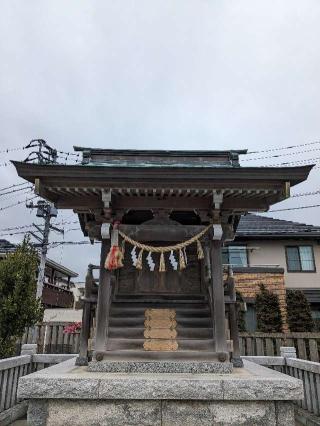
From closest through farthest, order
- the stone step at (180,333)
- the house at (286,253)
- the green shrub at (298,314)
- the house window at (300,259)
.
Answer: the stone step at (180,333) < the green shrub at (298,314) < the house at (286,253) < the house window at (300,259)

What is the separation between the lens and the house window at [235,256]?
65.0 feet

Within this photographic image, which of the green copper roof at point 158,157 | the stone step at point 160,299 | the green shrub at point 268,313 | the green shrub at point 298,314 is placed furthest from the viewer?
the green shrub at point 298,314

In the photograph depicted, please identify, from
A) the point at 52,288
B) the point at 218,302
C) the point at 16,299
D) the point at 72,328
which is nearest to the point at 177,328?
the point at 218,302

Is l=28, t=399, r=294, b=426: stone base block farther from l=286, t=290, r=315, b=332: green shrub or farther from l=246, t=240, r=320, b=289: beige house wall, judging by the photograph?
l=246, t=240, r=320, b=289: beige house wall

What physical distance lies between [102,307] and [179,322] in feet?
6.31

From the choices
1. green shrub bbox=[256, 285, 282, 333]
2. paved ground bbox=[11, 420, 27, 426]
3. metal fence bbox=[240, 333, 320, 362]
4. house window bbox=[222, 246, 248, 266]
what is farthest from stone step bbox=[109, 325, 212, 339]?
house window bbox=[222, 246, 248, 266]

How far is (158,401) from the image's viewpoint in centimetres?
570

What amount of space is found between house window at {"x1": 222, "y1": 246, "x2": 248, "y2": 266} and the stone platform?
46.9 ft

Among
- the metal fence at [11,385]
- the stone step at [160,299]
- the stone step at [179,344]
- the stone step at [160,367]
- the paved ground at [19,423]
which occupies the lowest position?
the paved ground at [19,423]

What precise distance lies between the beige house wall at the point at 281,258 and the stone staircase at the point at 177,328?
41.2 feet

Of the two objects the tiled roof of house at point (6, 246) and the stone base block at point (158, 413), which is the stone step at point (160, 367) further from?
the tiled roof of house at point (6, 246)

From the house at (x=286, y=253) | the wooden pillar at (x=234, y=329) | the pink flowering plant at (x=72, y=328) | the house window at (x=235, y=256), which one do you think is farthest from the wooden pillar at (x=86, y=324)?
the house window at (x=235, y=256)

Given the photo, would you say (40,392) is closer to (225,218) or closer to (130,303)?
(130,303)

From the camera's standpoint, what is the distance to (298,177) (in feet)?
23.5
